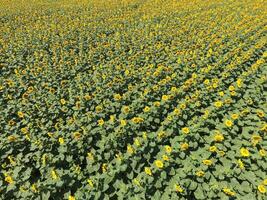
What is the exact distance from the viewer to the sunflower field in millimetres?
4039

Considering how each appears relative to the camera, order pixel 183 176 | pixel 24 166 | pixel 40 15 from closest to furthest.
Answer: pixel 183 176 → pixel 24 166 → pixel 40 15

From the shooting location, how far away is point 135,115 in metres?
5.84

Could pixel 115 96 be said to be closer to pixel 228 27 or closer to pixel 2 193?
pixel 2 193

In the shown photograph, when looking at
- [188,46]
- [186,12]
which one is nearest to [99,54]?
[188,46]

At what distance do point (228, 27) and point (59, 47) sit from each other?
7387mm

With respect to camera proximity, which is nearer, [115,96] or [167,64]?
[115,96]

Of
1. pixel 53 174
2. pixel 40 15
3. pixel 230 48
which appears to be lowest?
pixel 230 48

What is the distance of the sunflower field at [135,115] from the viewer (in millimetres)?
4039

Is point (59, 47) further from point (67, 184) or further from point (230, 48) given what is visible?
point (67, 184)

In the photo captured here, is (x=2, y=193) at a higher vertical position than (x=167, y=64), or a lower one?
higher

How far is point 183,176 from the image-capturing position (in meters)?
3.95

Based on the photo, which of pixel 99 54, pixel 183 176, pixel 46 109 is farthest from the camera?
pixel 99 54

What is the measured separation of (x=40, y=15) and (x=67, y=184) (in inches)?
562

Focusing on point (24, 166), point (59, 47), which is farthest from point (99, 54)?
point (24, 166)
